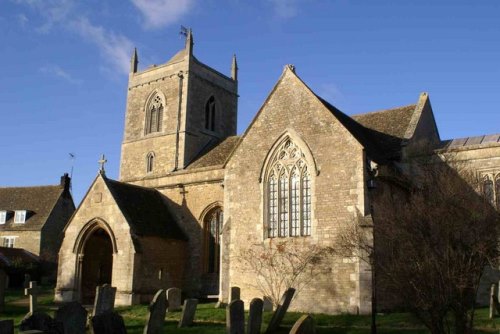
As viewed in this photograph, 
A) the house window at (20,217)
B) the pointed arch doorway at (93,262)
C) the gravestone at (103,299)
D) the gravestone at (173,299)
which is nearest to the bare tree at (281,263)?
the gravestone at (173,299)

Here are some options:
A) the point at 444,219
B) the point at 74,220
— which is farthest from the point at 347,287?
the point at 74,220

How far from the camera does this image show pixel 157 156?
39406mm

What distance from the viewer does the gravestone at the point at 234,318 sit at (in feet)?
46.1

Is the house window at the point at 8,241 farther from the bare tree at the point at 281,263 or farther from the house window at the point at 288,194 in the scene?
the house window at the point at 288,194

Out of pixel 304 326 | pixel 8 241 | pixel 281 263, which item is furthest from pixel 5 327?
pixel 8 241

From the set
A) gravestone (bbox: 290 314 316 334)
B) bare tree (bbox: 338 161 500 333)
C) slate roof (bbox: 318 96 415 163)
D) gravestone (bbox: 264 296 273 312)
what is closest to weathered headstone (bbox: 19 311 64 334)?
gravestone (bbox: 290 314 316 334)

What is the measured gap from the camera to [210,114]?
1647 inches

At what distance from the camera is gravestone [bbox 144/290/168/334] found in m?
14.8

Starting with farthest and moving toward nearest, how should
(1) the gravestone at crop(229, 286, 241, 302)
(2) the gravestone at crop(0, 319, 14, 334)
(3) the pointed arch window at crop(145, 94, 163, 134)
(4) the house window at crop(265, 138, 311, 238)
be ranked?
(3) the pointed arch window at crop(145, 94, 163, 134), (4) the house window at crop(265, 138, 311, 238), (1) the gravestone at crop(229, 286, 241, 302), (2) the gravestone at crop(0, 319, 14, 334)

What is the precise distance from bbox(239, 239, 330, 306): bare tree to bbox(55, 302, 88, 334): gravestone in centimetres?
1075

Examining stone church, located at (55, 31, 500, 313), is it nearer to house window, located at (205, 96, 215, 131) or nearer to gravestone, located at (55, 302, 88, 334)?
house window, located at (205, 96, 215, 131)

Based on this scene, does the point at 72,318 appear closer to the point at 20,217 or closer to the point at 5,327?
the point at 5,327

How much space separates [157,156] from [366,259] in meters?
22.6

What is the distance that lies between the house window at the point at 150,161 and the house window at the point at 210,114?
476 centimetres
